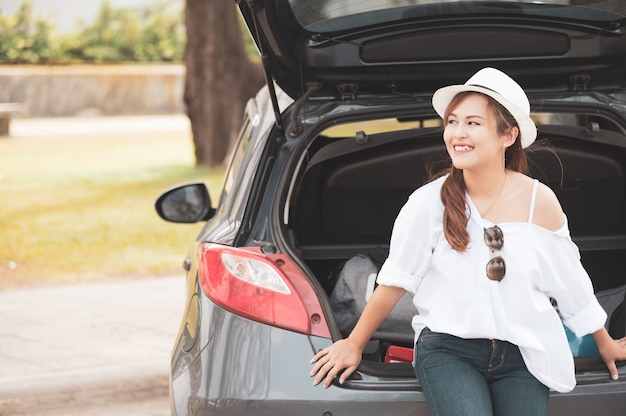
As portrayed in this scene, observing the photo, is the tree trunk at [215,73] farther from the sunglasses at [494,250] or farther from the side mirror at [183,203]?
the sunglasses at [494,250]

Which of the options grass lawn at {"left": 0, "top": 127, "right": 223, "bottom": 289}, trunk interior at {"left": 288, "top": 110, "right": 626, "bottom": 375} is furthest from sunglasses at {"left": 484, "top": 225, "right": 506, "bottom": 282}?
grass lawn at {"left": 0, "top": 127, "right": 223, "bottom": 289}

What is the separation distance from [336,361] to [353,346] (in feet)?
0.26

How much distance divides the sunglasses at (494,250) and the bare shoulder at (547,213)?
0.12m

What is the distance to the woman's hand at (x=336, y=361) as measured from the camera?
9.43ft

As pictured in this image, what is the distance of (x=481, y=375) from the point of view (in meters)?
2.85

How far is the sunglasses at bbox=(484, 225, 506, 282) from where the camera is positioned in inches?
110

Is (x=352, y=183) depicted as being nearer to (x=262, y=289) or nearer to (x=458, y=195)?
(x=262, y=289)

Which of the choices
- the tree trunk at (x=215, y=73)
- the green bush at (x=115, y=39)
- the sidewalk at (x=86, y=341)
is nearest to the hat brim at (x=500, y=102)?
the sidewalk at (x=86, y=341)

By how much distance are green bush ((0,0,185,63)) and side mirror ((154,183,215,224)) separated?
73.1 feet

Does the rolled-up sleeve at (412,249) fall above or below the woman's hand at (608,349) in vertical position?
above

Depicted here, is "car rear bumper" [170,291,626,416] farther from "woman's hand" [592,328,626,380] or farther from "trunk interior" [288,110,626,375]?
"trunk interior" [288,110,626,375]

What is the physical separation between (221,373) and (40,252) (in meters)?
7.14

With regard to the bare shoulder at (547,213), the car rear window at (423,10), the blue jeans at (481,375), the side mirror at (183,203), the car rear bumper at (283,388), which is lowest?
the side mirror at (183,203)

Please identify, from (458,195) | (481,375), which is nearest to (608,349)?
(481,375)
